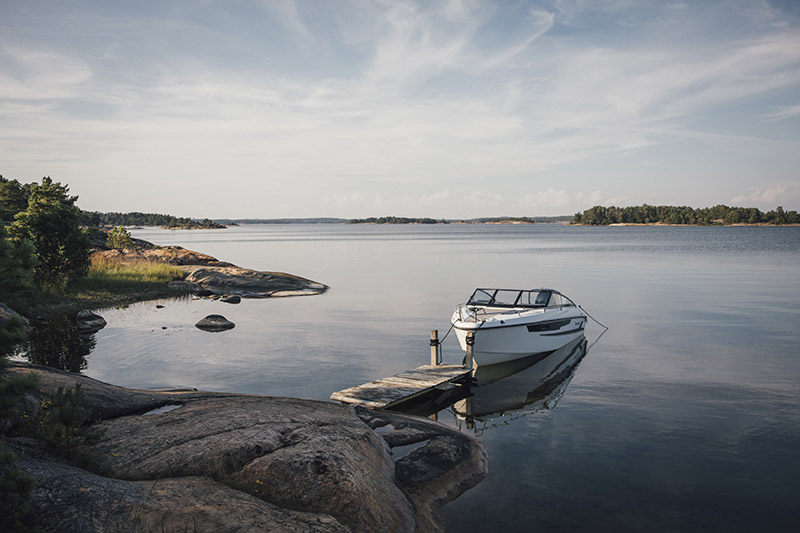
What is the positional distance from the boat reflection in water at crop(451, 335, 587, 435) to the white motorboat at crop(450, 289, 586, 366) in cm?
56

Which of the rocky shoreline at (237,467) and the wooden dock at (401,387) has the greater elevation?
the rocky shoreline at (237,467)

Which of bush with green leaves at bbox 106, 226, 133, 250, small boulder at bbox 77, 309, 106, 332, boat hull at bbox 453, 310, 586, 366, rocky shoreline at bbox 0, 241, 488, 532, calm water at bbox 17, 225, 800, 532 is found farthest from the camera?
bush with green leaves at bbox 106, 226, 133, 250

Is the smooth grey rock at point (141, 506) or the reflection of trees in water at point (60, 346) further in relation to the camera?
the reflection of trees in water at point (60, 346)

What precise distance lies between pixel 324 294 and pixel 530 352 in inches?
933

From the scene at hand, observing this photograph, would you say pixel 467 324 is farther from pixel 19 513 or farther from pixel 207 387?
pixel 19 513

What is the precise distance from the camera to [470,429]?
49.7 ft

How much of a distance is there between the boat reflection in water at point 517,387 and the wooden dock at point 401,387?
0.89 meters

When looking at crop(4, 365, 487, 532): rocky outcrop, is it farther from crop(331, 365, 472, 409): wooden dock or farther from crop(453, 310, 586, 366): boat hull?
crop(453, 310, 586, 366): boat hull

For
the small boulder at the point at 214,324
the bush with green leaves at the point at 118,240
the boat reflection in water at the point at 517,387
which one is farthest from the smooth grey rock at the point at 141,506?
the bush with green leaves at the point at 118,240

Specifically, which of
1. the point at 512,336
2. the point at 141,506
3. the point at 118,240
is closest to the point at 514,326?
the point at 512,336

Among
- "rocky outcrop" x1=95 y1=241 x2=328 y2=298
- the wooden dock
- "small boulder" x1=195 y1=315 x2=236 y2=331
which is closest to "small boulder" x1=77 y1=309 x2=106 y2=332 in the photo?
"small boulder" x1=195 y1=315 x2=236 y2=331

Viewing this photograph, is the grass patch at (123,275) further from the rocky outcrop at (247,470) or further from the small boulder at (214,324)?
the rocky outcrop at (247,470)

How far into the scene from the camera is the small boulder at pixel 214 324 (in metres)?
28.1

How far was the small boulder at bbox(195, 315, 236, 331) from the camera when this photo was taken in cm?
2812
